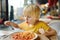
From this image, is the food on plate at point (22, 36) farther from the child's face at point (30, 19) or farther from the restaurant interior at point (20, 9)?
the restaurant interior at point (20, 9)

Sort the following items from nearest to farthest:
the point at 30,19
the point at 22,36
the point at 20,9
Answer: the point at 22,36 → the point at 30,19 → the point at 20,9

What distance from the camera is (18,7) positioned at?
85cm

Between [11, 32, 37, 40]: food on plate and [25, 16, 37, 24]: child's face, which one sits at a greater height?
[25, 16, 37, 24]: child's face

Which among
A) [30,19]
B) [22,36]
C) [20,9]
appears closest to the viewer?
[22,36]

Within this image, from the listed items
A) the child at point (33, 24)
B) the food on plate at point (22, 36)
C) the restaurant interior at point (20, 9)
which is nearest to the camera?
the food on plate at point (22, 36)

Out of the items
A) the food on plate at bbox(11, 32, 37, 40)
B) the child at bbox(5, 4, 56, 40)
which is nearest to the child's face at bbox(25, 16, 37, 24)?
the child at bbox(5, 4, 56, 40)

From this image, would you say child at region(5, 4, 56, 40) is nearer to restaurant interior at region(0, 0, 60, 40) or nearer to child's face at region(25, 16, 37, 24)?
child's face at region(25, 16, 37, 24)

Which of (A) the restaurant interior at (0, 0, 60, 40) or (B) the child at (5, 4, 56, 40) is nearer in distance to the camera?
(B) the child at (5, 4, 56, 40)

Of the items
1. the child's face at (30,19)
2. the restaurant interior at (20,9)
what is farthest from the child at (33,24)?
the restaurant interior at (20,9)

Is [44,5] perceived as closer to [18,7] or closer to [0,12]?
[18,7]

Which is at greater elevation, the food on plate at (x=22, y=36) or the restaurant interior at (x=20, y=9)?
the restaurant interior at (x=20, y=9)

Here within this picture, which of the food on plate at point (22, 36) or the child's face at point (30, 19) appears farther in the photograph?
the child's face at point (30, 19)

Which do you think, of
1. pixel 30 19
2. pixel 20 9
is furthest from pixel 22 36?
pixel 20 9

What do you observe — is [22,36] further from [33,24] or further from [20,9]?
[20,9]
